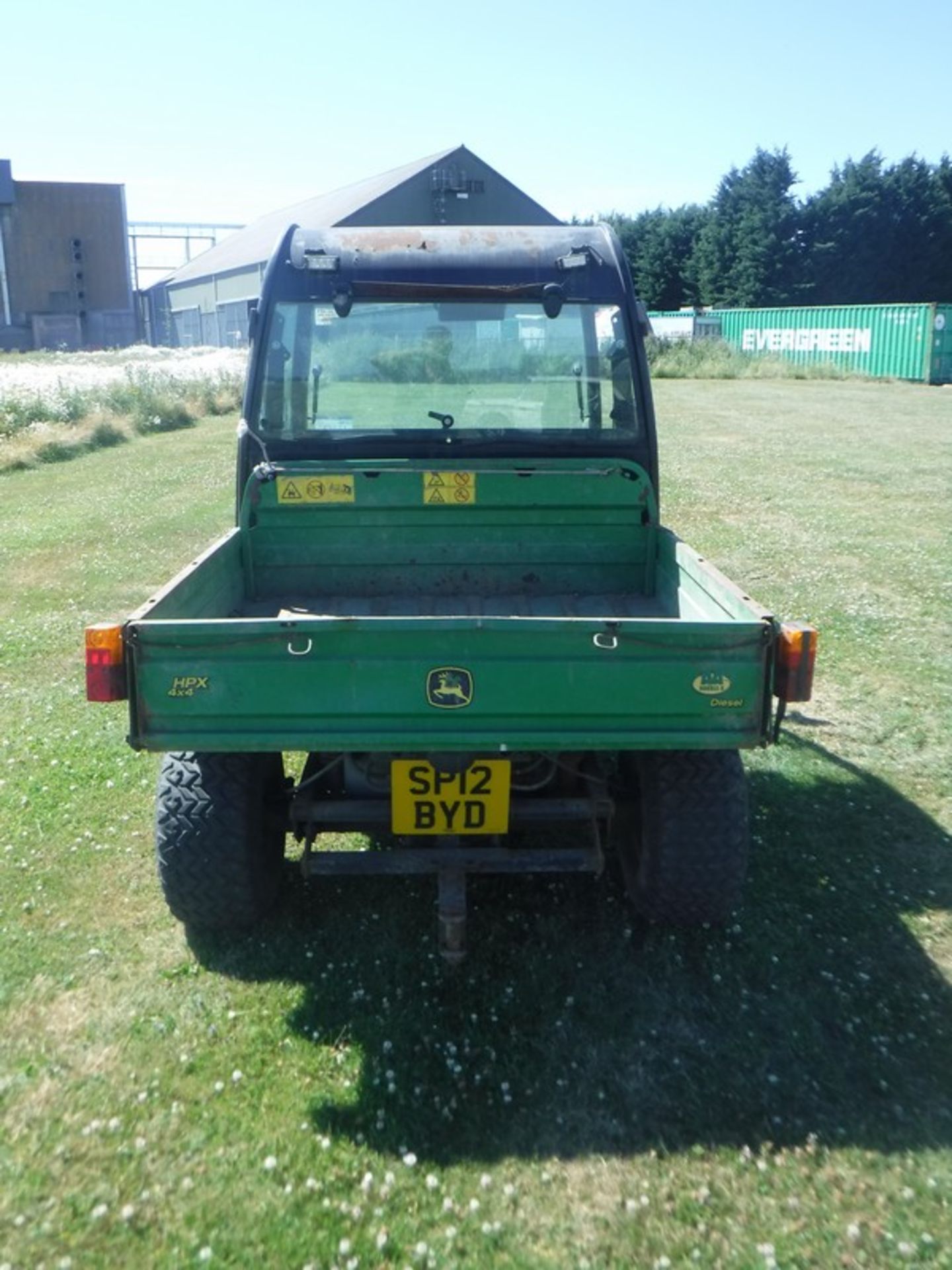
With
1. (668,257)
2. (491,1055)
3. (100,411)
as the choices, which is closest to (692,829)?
(491,1055)

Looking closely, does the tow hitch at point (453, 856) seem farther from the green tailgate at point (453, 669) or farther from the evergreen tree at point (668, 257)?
the evergreen tree at point (668, 257)

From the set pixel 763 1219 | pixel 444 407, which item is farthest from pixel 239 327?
pixel 763 1219

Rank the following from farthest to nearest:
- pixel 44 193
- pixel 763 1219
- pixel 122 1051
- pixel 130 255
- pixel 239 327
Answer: pixel 130 255 < pixel 44 193 < pixel 239 327 < pixel 122 1051 < pixel 763 1219

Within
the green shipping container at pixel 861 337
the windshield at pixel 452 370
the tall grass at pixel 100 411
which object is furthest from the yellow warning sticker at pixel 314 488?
the green shipping container at pixel 861 337

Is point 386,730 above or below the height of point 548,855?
above

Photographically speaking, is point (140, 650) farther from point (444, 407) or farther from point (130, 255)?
point (130, 255)

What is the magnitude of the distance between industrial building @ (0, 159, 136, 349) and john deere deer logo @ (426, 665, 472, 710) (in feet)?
188

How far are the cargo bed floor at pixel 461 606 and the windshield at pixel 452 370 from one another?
72 cm

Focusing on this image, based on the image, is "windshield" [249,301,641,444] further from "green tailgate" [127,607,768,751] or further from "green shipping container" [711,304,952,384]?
"green shipping container" [711,304,952,384]

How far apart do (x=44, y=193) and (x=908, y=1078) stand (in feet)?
202

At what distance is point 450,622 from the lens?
10.2 ft

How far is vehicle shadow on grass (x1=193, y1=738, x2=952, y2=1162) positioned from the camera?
3.05 metres

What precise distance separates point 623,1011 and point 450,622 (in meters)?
1.40

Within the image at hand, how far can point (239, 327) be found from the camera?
45.5 metres
